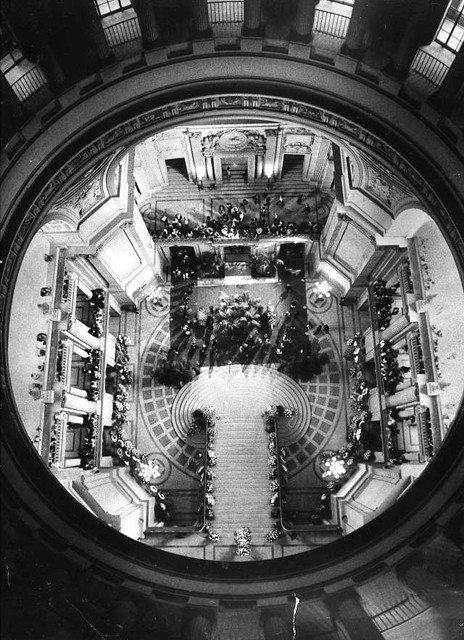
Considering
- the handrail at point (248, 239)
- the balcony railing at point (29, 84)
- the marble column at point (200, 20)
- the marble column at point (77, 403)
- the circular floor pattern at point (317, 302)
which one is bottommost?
the marble column at point (77, 403)

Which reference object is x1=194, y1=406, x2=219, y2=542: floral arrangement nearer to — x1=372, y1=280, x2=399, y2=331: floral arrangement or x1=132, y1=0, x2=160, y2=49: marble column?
x1=372, y1=280, x2=399, y2=331: floral arrangement

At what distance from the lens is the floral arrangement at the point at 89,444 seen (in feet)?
90.2

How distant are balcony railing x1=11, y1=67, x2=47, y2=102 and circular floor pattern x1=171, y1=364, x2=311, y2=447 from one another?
18494 millimetres

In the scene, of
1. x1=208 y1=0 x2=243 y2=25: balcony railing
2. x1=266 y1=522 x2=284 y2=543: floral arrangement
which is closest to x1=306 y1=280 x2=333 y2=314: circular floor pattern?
x1=266 y1=522 x2=284 y2=543: floral arrangement

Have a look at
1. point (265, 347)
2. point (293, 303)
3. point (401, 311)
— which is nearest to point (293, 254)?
point (293, 303)

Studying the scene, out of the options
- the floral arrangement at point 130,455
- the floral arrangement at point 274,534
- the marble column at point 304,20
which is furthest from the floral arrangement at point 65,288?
the floral arrangement at point 274,534

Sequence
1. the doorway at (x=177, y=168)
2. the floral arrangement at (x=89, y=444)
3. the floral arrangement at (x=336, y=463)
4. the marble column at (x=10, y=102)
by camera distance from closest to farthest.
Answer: the marble column at (x=10, y=102) < the floral arrangement at (x=89, y=444) < the floral arrangement at (x=336, y=463) < the doorway at (x=177, y=168)

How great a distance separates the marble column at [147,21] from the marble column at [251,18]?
9.32 feet

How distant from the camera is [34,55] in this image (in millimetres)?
16281

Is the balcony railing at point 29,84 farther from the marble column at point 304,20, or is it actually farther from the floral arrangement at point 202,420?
the floral arrangement at point 202,420

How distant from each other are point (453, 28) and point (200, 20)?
7748 millimetres

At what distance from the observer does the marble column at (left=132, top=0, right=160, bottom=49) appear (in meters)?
16.4

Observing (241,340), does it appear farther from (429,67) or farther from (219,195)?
(429,67)

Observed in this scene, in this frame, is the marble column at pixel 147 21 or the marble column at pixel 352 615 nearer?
the marble column at pixel 352 615
